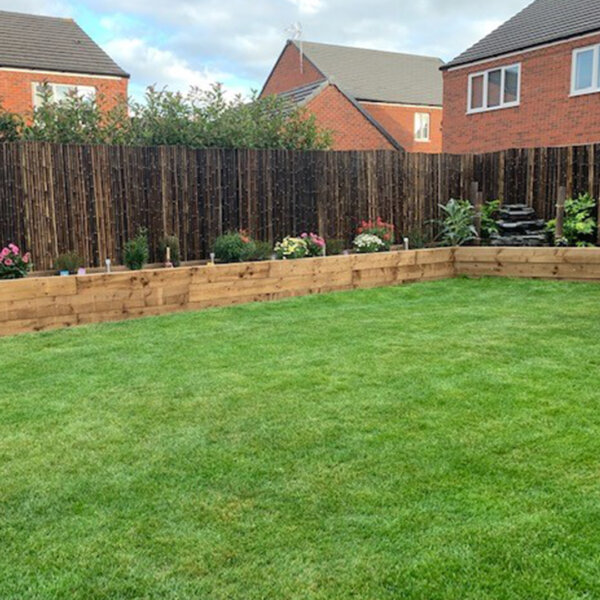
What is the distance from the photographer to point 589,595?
2016 millimetres

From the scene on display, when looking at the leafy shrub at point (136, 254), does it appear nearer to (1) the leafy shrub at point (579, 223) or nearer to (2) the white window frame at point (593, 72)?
(1) the leafy shrub at point (579, 223)

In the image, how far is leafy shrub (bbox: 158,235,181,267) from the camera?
27.8 ft

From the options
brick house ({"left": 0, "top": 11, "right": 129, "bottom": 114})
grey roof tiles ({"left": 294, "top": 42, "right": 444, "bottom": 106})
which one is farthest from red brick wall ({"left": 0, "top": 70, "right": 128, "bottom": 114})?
grey roof tiles ({"left": 294, "top": 42, "right": 444, "bottom": 106})

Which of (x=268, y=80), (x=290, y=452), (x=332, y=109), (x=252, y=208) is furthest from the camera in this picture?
(x=268, y=80)

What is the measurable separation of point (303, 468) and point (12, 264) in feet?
16.5

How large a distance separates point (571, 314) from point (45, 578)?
19.1 feet

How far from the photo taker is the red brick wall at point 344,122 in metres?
20.7

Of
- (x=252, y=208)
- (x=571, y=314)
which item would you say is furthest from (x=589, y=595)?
(x=252, y=208)

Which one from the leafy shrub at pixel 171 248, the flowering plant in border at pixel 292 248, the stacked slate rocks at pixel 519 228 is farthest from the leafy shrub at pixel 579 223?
the leafy shrub at pixel 171 248

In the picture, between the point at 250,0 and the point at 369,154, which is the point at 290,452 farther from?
the point at 250,0

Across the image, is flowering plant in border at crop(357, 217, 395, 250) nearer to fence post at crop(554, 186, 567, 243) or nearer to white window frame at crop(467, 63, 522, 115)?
fence post at crop(554, 186, 567, 243)

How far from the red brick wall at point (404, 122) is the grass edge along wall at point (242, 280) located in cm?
1887

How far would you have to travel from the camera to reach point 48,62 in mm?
19641

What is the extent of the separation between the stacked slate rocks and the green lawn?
15.3 ft
